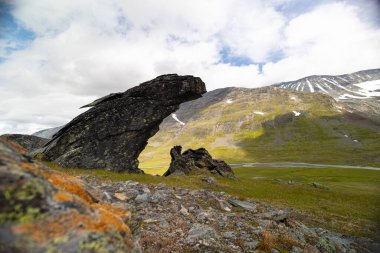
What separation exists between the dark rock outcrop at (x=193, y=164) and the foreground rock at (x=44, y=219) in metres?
44.4

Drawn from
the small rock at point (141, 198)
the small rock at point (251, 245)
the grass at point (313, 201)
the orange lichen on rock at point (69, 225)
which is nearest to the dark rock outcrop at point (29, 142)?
the grass at point (313, 201)

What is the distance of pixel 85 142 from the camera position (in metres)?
37.0

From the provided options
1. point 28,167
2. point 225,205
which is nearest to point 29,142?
point 225,205

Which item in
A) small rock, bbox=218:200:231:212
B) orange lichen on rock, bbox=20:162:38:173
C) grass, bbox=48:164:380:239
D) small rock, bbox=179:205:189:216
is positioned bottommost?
grass, bbox=48:164:380:239

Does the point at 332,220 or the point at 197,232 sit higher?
the point at 197,232

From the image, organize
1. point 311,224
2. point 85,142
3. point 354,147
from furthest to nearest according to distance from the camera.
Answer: point 354,147 → point 85,142 → point 311,224

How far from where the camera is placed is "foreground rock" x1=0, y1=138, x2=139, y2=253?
15.8 ft

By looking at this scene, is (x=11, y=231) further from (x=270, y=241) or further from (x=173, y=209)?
(x=173, y=209)

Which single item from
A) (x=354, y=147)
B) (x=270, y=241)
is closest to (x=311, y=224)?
(x=270, y=241)

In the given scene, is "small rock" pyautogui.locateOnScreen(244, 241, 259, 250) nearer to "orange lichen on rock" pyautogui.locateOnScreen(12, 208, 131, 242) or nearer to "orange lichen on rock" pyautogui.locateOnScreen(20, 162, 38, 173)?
"orange lichen on rock" pyautogui.locateOnScreen(12, 208, 131, 242)

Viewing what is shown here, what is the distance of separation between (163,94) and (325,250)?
33413 mm

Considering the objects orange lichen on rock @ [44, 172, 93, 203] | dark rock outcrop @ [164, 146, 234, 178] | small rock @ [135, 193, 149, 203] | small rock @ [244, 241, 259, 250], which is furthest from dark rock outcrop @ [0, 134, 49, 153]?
orange lichen on rock @ [44, 172, 93, 203]

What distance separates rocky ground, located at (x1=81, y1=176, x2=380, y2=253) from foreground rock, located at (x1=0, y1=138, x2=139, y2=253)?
2.58 m

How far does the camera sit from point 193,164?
179ft
